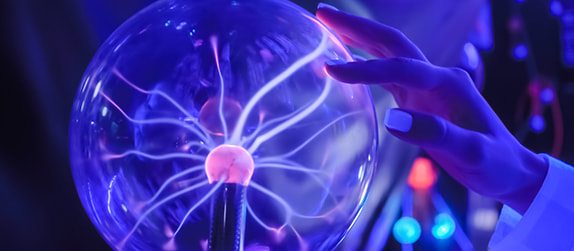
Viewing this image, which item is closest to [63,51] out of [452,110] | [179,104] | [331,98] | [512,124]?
[179,104]

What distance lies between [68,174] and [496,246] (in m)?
1.13

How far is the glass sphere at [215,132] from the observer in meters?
0.58

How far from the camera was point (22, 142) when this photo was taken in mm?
1094

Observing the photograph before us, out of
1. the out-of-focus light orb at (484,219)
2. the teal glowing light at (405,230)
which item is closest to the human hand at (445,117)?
the teal glowing light at (405,230)

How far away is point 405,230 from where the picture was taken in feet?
5.43

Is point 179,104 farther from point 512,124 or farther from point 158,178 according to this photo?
point 512,124

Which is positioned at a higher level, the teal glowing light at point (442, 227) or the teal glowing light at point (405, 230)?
the teal glowing light at point (405, 230)

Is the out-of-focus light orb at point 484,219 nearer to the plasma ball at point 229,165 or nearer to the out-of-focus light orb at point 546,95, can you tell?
the out-of-focus light orb at point 546,95

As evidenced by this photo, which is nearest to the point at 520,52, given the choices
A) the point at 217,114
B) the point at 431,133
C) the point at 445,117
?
the point at 445,117

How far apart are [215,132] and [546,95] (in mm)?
2187

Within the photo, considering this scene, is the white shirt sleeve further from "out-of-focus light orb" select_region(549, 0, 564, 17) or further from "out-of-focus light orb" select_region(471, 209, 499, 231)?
"out-of-focus light orb" select_region(549, 0, 564, 17)

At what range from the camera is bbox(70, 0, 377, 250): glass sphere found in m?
0.58

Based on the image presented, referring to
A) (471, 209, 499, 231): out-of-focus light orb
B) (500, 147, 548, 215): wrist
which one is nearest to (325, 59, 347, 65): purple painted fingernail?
(500, 147, 548, 215): wrist

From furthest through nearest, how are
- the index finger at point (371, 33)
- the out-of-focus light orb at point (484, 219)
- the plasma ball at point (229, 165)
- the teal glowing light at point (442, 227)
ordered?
the out-of-focus light orb at point (484, 219), the teal glowing light at point (442, 227), the index finger at point (371, 33), the plasma ball at point (229, 165)
